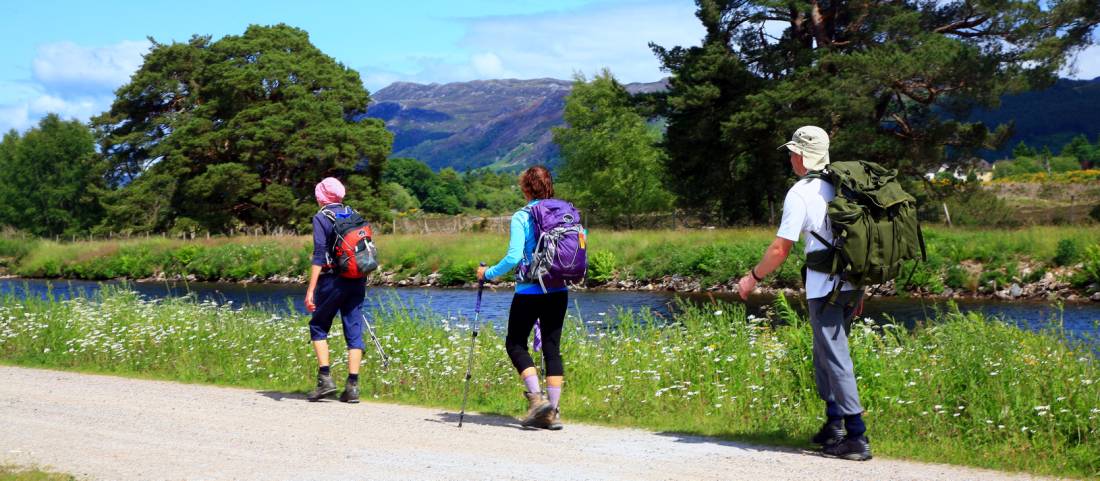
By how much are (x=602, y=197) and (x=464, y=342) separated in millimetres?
57800

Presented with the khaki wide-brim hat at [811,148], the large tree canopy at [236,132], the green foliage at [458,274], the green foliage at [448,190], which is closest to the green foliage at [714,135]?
the green foliage at [458,274]

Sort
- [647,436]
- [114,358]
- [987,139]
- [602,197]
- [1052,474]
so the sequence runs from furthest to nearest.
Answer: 1. [602,197]
2. [987,139]
3. [114,358]
4. [647,436]
5. [1052,474]

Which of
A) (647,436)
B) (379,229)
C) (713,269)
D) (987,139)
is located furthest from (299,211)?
(647,436)

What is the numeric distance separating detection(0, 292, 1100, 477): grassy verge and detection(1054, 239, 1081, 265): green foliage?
22.6m

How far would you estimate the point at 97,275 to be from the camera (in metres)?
56.9

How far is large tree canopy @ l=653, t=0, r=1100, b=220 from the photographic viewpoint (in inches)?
1490

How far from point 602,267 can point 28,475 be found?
33372 millimetres

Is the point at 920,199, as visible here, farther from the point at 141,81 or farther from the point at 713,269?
the point at 141,81

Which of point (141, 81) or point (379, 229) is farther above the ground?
point (141, 81)

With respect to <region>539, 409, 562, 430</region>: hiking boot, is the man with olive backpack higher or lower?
higher

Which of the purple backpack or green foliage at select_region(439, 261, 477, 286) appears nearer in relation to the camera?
the purple backpack

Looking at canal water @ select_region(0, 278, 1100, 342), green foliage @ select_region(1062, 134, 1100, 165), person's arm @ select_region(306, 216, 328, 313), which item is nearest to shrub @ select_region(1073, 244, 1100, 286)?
canal water @ select_region(0, 278, 1100, 342)

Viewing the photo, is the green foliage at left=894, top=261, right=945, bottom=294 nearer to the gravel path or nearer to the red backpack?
the red backpack

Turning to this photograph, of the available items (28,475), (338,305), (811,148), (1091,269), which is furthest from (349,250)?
(1091,269)
